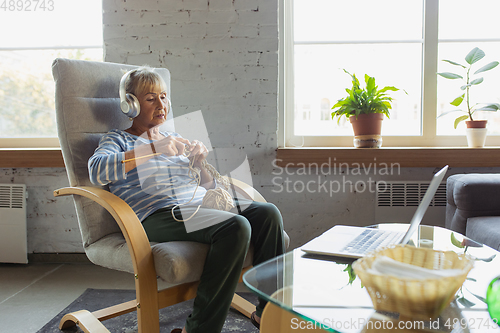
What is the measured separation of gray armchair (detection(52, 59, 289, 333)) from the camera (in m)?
1.16

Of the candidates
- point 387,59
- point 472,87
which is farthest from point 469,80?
point 387,59

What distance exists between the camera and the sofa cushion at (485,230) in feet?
4.58

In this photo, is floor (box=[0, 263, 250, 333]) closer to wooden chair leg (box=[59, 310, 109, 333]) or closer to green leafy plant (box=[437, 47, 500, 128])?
wooden chair leg (box=[59, 310, 109, 333])

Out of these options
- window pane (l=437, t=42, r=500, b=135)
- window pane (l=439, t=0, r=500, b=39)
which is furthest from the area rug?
window pane (l=439, t=0, r=500, b=39)

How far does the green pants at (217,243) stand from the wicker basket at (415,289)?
561 mm

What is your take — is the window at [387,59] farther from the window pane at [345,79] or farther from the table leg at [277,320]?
the table leg at [277,320]

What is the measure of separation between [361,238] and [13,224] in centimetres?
204

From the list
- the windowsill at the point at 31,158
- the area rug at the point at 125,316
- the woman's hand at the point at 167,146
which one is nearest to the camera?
the woman's hand at the point at 167,146

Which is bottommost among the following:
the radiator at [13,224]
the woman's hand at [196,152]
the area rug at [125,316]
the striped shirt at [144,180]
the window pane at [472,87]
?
the area rug at [125,316]

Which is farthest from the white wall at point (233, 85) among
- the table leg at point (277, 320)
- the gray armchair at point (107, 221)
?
the table leg at point (277, 320)

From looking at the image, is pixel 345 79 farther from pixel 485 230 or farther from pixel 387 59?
pixel 485 230

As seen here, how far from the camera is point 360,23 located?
7.66 feet

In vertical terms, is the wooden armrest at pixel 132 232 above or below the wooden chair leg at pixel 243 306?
above

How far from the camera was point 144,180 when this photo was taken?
1.43 metres
